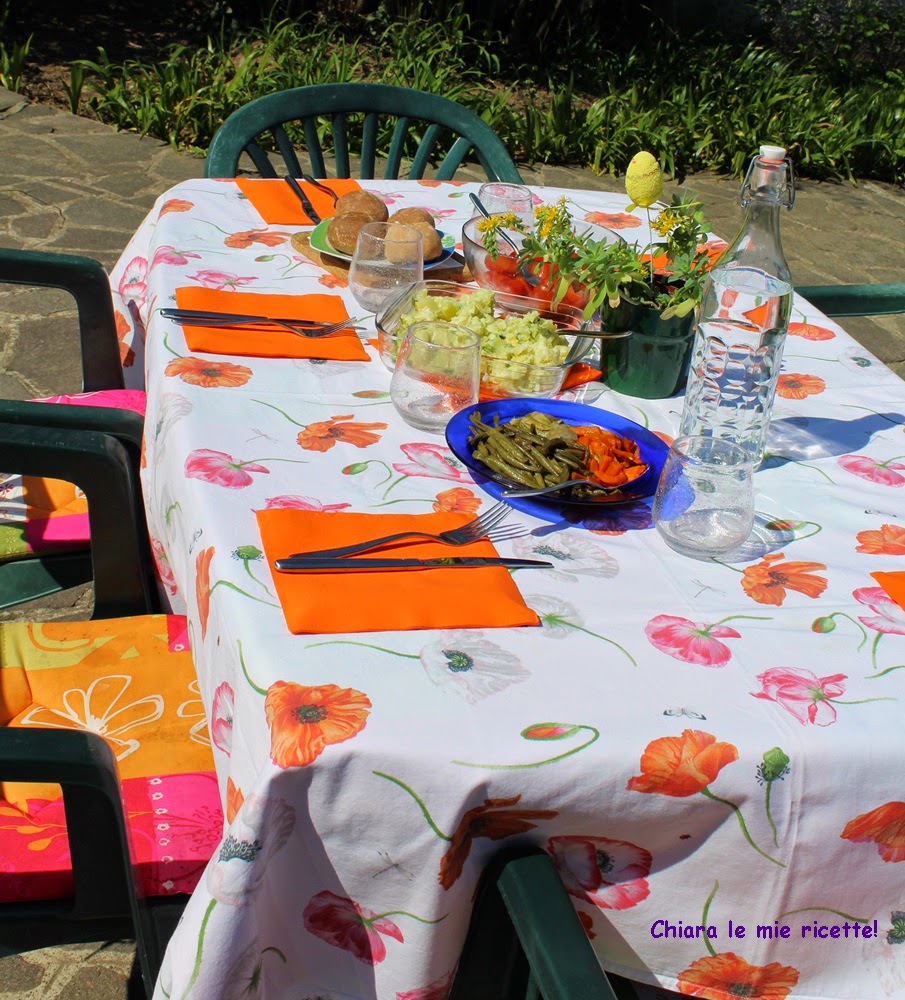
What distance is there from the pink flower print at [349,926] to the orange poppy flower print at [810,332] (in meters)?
1.44

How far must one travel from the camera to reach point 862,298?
2.46 meters

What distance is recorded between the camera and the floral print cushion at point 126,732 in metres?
1.33

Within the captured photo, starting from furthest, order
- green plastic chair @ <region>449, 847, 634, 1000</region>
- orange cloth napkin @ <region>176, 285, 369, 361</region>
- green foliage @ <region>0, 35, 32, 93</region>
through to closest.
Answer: green foliage @ <region>0, 35, 32, 93</region>, orange cloth napkin @ <region>176, 285, 369, 361</region>, green plastic chair @ <region>449, 847, 634, 1000</region>

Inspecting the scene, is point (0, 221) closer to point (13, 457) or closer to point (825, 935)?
point (13, 457)

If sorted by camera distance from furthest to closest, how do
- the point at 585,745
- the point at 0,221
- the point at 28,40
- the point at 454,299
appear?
the point at 28,40 → the point at 0,221 → the point at 454,299 → the point at 585,745

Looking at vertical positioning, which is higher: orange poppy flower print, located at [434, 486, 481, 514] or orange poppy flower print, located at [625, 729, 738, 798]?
orange poppy flower print, located at [434, 486, 481, 514]

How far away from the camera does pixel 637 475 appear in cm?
146

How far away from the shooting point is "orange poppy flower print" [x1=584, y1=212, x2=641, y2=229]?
2.55 metres

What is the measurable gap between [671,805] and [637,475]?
0.52 metres

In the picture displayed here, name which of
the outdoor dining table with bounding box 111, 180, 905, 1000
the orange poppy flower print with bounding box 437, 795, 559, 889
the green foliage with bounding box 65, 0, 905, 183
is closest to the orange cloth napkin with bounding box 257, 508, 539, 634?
the outdoor dining table with bounding box 111, 180, 905, 1000

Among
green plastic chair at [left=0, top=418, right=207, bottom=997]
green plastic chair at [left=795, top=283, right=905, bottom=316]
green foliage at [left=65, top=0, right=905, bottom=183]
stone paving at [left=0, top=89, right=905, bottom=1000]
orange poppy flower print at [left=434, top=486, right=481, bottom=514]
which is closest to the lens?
green plastic chair at [left=0, top=418, right=207, bottom=997]

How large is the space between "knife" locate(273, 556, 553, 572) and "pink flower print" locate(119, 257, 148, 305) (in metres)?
1.21

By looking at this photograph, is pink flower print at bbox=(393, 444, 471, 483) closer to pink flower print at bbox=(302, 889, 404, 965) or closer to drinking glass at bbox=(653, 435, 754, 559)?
drinking glass at bbox=(653, 435, 754, 559)

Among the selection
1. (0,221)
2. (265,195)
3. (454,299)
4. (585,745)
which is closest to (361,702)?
(585,745)
